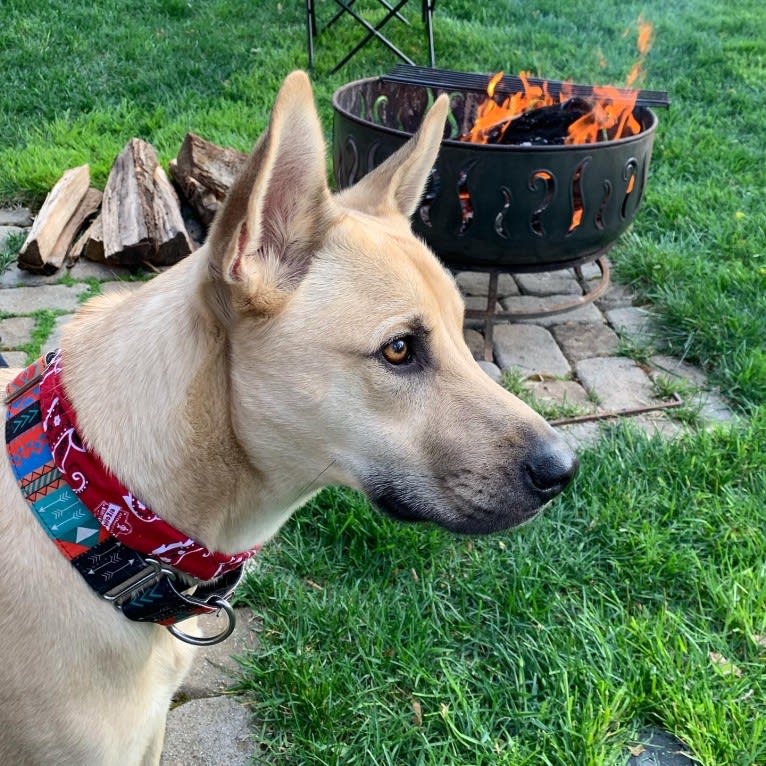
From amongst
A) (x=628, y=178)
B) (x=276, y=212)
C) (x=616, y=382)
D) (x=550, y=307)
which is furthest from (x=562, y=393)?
(x=276, y=212)

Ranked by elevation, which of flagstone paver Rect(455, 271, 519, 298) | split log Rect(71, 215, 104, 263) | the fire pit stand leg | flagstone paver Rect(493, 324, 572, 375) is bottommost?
flagstone paver Rect(493, 324, 572, 375)

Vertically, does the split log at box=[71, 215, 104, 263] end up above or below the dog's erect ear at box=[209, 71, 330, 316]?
below

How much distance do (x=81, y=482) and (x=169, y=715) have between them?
1256mm

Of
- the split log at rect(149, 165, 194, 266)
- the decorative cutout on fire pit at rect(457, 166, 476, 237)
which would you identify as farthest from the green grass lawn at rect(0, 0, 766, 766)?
the split log at rect(149, 165, 194, 266)

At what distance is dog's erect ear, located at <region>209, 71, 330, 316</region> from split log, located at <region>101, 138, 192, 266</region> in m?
3.13

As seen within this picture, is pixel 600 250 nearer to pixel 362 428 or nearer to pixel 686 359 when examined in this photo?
pixel 686 359

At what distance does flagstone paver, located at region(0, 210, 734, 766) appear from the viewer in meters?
3.98

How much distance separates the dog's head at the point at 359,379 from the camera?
168cm

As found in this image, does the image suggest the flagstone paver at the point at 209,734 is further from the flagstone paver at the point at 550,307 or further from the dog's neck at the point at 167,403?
the flagstone paver at the point at 550,307

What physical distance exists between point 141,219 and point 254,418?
3.48m

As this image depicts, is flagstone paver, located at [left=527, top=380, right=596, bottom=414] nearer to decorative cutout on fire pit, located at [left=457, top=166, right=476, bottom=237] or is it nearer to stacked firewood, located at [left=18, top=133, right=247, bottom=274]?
decorative cutout on fire pit, located at [left=457, top=166, right=476, bottom=237]

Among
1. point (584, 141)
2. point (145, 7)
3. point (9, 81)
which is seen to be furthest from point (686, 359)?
point (145, 7)

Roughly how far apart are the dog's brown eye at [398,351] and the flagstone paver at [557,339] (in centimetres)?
Result: 145

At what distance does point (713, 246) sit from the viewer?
5355 millimetres
